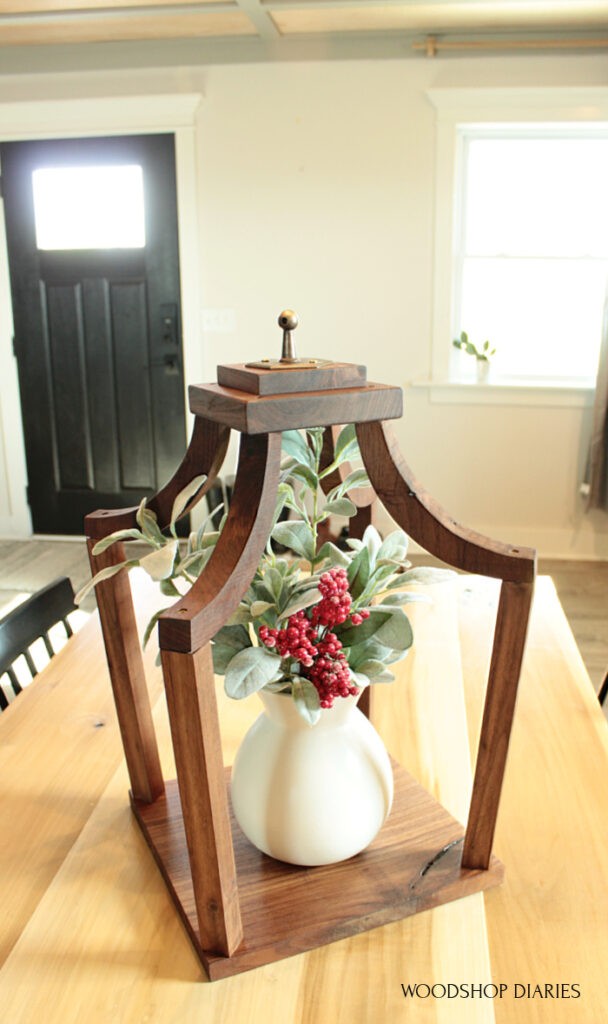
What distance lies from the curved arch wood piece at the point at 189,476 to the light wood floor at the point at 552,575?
2.45m

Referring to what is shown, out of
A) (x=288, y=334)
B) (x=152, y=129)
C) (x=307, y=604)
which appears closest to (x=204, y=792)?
(x=307, y=604)

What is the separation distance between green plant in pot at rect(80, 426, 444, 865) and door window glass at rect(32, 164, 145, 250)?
3.54 m

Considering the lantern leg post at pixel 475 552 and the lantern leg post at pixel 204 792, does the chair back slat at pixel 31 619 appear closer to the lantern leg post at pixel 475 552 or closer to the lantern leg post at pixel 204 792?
the lantern leg post at pixel 204 792

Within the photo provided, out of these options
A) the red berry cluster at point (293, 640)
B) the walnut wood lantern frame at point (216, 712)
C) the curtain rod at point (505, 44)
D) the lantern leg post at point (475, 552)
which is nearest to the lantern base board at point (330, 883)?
the walnut wood lantern frame at point (216, 712)

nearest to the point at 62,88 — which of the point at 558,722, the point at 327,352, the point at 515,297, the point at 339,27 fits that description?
the point at 339,27

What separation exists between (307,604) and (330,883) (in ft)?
1.02

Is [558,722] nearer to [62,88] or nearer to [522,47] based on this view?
[522,47]

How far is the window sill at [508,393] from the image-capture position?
3.85 meters

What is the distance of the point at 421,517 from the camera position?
76 cm

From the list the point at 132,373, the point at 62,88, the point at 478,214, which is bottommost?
the point at 132,373

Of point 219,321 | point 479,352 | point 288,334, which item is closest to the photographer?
point 288,334

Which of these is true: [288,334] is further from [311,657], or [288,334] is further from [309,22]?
[309,22]

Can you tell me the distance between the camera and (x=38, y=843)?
0.88 meters

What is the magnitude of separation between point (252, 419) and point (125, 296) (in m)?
3.63
